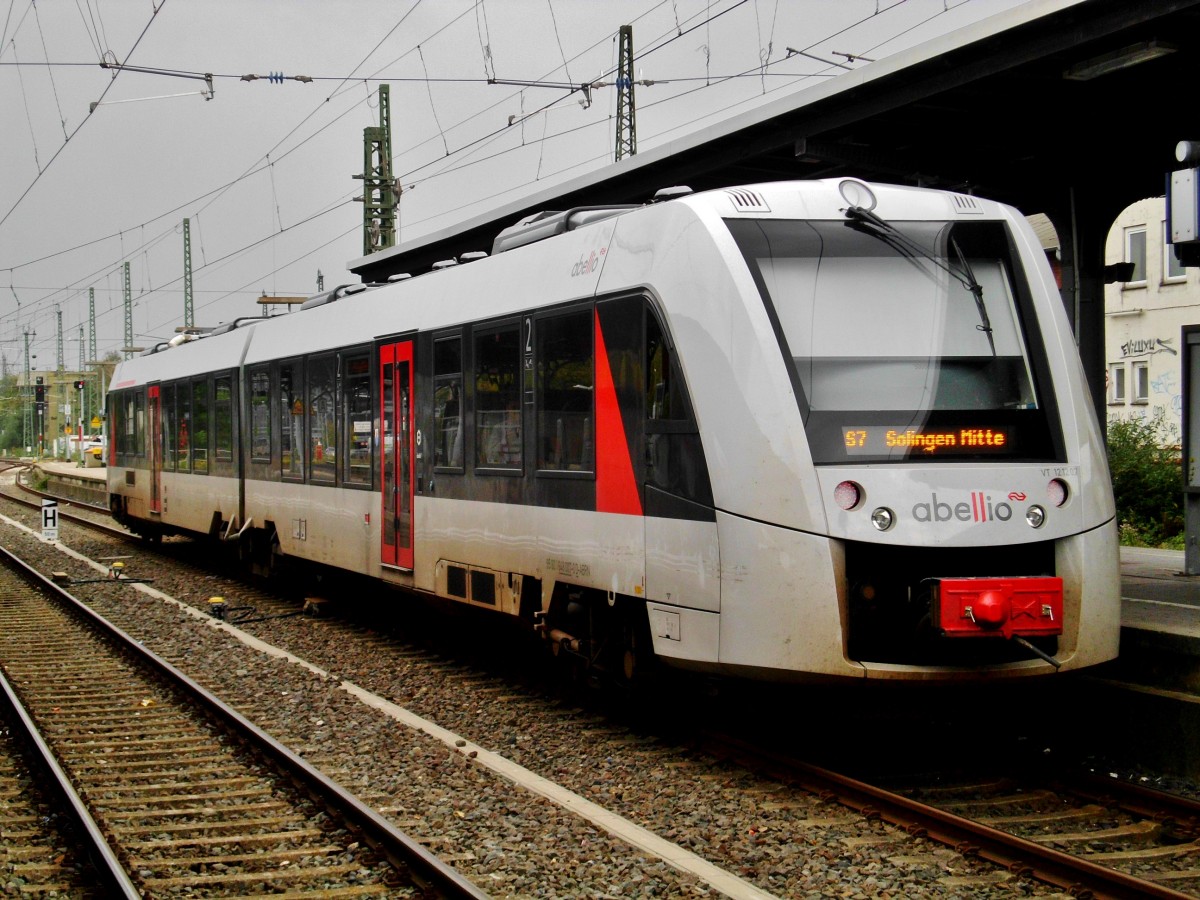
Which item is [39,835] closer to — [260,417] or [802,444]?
[802,444]

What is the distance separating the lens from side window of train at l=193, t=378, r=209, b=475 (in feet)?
58.0

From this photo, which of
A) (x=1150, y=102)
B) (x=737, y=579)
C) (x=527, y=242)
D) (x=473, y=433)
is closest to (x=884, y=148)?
(x=1150, y=102)

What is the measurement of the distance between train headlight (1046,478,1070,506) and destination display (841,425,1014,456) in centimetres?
27

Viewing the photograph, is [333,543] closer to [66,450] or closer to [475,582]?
[475,582]

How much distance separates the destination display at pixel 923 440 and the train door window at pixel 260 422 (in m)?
Result: 9.65

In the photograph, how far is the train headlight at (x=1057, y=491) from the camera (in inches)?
263

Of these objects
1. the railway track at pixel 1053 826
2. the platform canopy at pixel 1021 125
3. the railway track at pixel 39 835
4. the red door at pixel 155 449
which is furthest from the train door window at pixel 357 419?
the red door at pixel 155 449

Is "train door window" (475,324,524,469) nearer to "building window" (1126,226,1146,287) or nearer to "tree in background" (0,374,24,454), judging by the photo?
"building window" (1126,226,1146,287)

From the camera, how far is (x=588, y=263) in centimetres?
827

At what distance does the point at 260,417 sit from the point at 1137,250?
2254cm

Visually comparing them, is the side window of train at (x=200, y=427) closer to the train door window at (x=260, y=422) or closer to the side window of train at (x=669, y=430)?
the train door window at (x=260, y=422)

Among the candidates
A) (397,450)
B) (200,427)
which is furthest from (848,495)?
(200,427)

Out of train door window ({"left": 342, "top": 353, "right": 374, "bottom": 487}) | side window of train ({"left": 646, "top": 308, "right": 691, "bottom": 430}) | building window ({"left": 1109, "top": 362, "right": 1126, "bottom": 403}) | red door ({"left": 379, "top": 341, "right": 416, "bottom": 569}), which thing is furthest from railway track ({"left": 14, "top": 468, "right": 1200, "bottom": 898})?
building window ({"left": 1109, "top": 362, "right": 1126, "bottom": 403})

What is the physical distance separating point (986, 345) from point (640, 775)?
2.89 m
